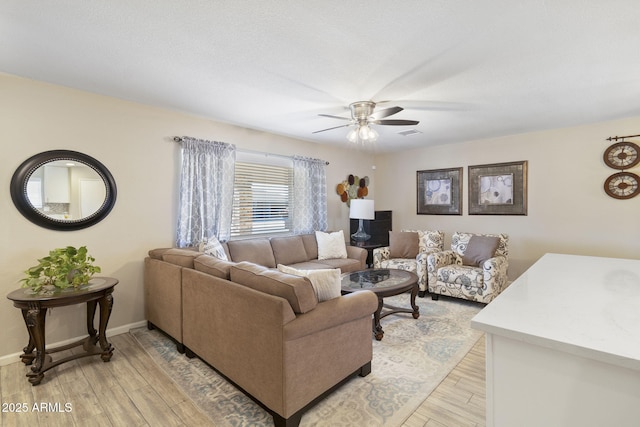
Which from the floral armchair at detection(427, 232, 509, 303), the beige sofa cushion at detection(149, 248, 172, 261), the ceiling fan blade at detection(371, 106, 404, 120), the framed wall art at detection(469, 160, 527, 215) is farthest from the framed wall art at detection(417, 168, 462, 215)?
the beige sofa cushion at detection(149, 248, 172, 261)

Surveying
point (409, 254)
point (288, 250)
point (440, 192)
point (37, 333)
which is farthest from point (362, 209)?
point (37, 333)

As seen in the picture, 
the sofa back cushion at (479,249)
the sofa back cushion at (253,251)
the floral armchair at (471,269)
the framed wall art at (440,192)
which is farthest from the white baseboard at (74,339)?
the framed wall art at (440,192)

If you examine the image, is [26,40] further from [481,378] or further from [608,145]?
[608,145]

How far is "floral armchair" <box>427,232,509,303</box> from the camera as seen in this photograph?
12.7 ft

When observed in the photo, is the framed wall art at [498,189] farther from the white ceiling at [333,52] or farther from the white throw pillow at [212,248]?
the white throw pillow at [212,248]

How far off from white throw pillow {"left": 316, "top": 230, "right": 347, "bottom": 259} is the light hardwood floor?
2.53m

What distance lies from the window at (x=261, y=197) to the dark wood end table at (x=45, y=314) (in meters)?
1.89

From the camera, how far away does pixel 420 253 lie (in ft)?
15.6

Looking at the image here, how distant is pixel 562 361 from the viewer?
942mm

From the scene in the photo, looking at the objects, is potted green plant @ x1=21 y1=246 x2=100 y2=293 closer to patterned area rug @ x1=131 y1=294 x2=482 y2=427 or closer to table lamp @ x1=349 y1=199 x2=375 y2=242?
patterned area rug @ x1=131 y1=294 x2=482 y2=427

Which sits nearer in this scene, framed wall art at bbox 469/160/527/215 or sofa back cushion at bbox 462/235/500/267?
sofa back cushion at bbox 462/235/500/267

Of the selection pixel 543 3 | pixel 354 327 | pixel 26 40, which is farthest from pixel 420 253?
pixel 26 40

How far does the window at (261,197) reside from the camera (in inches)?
173

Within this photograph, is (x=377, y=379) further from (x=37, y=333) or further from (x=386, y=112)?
(x=37, y=333)
